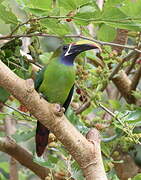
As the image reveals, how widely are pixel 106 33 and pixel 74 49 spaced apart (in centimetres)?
13

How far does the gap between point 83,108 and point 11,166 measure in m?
0.64

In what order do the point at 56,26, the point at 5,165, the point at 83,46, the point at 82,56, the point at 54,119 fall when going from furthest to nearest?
1. the point at 5,165
2. the point at 82,56
3. the point at 83,46
4. the point at 56,26
5. the point at 54,119

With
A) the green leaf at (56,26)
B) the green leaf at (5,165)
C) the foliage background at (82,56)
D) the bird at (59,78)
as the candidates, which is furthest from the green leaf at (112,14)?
the green leaf at (5,165)

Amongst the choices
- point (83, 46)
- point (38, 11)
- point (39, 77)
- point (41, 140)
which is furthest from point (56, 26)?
point (41, 140)

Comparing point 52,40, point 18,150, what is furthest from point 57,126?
point 52,40

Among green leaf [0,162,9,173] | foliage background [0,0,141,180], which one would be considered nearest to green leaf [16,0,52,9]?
foliage background [0,0,141,180]

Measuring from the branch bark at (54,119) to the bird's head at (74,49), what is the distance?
1.14 ft

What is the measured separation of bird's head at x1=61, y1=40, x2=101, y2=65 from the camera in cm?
147

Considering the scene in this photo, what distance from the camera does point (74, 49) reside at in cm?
162

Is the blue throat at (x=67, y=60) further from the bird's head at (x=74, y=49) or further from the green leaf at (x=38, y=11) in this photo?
the green leaf at (x=38, y=11)

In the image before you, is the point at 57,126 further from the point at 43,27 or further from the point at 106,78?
the point at 106,78

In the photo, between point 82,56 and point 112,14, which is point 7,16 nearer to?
point 112,14

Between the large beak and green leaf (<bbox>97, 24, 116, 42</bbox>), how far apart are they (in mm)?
62

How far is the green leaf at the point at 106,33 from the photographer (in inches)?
60.5
